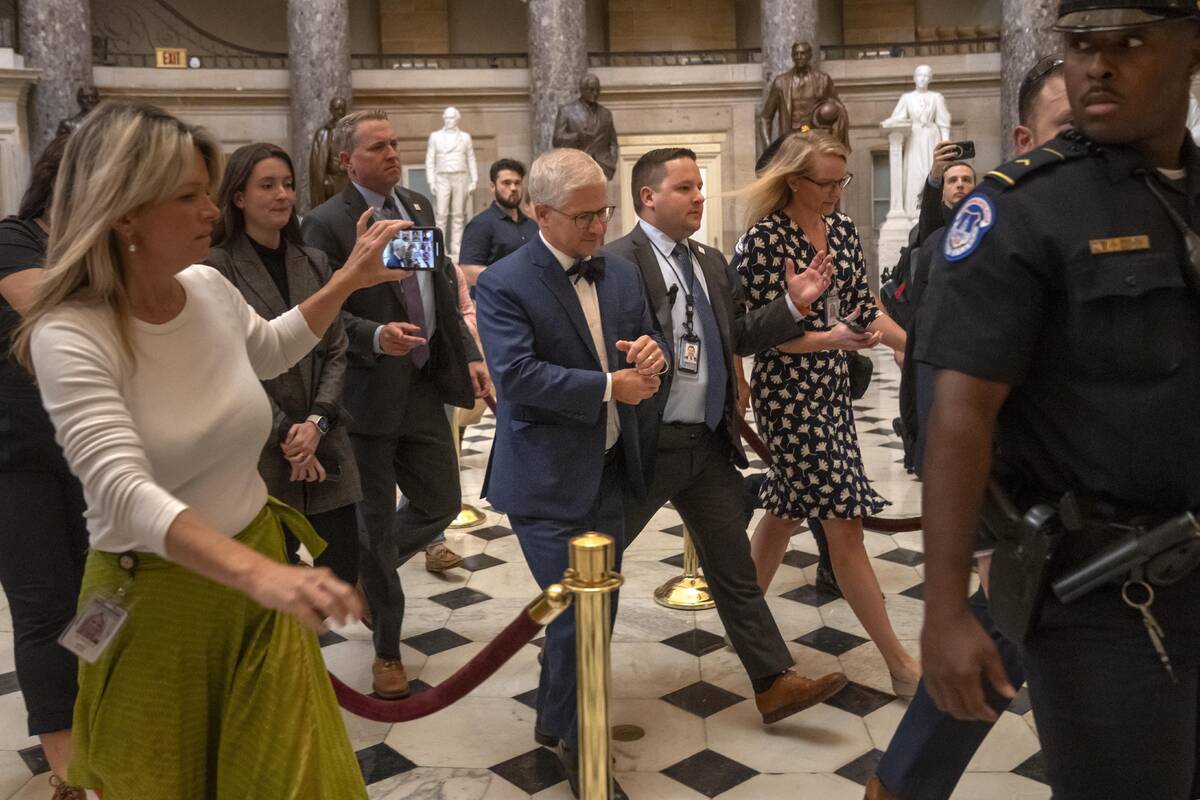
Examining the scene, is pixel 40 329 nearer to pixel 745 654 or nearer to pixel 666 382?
pixel 666 382

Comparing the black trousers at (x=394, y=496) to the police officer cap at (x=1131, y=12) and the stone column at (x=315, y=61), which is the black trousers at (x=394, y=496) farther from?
the stone column at (x=315, y=61)

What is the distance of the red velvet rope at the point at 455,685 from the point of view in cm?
247

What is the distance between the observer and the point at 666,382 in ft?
11.7

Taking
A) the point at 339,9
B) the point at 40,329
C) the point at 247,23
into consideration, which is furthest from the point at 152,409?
the point at 247,23

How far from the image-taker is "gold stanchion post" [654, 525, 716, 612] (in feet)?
16.1

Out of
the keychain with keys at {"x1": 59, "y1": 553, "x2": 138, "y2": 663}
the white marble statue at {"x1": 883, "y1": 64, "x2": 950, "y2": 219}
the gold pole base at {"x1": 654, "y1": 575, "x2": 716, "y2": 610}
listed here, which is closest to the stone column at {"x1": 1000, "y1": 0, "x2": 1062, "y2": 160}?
the white marble statue at {"x1": 883, "y1": 64, "x2": 950, "y2": 219}

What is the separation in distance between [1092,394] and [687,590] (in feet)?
11.2

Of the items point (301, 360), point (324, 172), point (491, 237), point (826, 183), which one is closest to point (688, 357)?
point (826, 183)

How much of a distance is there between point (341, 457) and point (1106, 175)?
8.18ft

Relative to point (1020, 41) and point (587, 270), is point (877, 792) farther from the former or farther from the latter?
point (1020, 41)

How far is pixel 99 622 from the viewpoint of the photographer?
2.04 metres

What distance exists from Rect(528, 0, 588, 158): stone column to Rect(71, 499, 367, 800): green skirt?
55.7 ft

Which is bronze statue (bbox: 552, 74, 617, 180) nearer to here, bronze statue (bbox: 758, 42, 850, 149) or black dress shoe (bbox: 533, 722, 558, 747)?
bronze statue (bbox: 758, 42, 850, 149)

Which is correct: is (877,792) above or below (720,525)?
below
